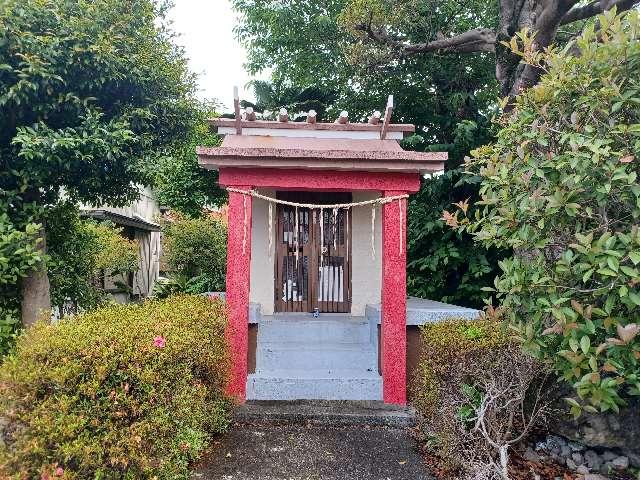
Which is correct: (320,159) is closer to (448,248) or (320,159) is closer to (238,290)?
(238,290)

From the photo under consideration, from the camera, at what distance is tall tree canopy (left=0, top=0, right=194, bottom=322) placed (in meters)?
4.85

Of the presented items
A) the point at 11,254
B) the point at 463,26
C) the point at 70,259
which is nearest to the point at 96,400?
the point at 11,254

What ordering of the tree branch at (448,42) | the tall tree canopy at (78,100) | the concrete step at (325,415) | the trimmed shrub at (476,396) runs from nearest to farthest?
1. the trimmed shrub at (476,396)
2. the tall tree canopy at (78,100)
3. the concrete step at (325,415)
4. the tree branch at (448,42)

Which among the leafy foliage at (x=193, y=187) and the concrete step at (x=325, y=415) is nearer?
the concrete step at (x=325, y=415)

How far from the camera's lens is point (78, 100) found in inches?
203

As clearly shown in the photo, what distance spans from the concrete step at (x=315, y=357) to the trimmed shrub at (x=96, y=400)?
2643mm

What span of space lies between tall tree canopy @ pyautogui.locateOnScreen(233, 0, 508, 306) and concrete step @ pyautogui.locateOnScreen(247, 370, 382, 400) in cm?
375

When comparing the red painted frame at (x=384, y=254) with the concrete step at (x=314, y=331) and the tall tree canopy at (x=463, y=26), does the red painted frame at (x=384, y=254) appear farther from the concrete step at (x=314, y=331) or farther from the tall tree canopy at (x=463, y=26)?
the tall tree canopy at (x=463, y=26)

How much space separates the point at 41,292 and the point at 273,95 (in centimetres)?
821

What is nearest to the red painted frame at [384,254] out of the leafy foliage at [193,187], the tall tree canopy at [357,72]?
the tall tree canopy at [357,72]

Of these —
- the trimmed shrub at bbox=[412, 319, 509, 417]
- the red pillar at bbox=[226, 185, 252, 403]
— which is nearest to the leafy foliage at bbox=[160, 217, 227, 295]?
the red pillar at bbox=[226, 185, 252, 403]

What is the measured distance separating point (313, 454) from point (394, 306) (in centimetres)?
214

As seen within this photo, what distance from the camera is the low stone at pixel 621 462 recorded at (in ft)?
14.0

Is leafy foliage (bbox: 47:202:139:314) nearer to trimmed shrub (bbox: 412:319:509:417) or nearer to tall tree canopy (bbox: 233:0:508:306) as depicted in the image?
trimmed shrub (bbox: 412:319:509:417)
